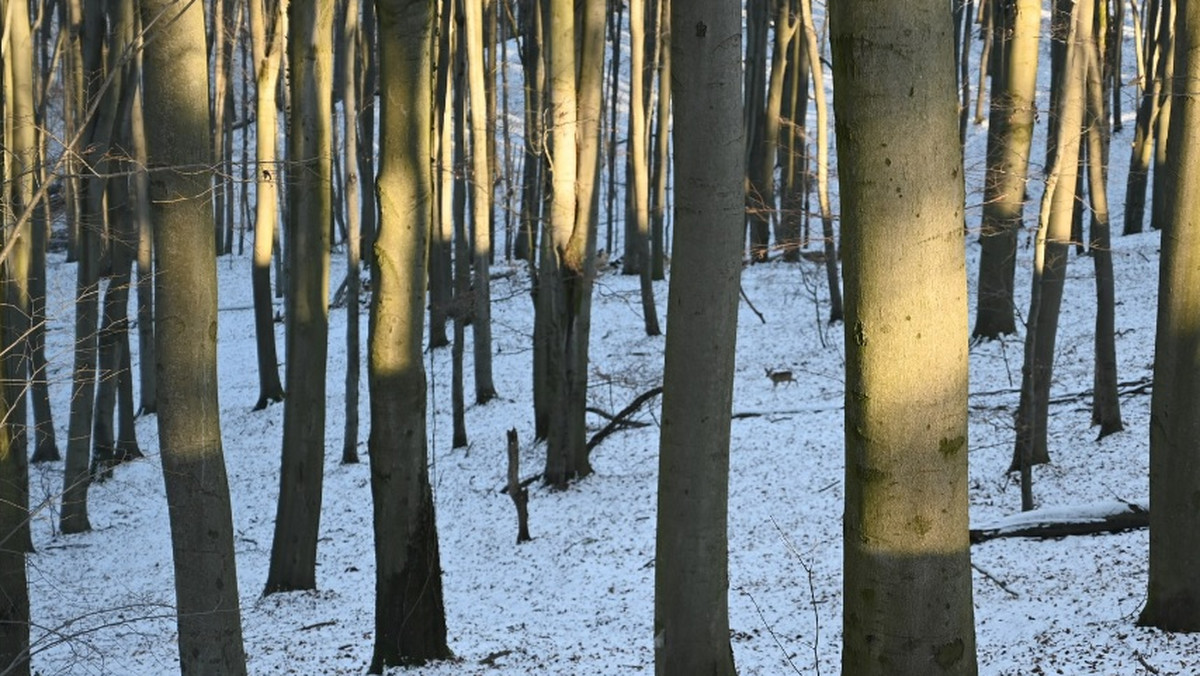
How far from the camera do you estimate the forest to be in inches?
112

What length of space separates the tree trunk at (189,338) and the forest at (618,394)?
0.02 meters

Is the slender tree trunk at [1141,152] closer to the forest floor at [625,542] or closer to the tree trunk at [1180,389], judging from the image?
the forest floor at [625,542]

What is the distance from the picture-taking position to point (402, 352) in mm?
7402

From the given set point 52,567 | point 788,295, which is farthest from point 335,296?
point 52,567

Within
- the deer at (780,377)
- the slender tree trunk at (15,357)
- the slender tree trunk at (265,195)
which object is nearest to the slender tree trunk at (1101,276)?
the deer at (780,377)

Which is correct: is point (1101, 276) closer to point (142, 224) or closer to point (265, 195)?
point (142, 224)

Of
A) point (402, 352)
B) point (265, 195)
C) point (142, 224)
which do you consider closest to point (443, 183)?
point (265, 195)

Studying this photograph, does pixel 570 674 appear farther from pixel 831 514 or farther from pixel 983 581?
pixel 831 514

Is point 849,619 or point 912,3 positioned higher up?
point 912,3

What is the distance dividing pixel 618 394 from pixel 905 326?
16.5 metres

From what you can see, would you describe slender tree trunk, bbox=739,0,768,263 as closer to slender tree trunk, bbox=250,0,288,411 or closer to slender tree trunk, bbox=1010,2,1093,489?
slender tree trunk, bbox=250,0,288,411

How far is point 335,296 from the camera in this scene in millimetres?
30609

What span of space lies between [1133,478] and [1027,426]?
1827 millimetres

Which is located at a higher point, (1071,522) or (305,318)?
(305,318)
